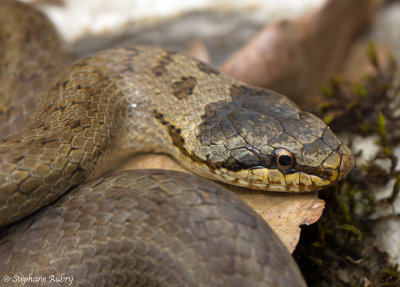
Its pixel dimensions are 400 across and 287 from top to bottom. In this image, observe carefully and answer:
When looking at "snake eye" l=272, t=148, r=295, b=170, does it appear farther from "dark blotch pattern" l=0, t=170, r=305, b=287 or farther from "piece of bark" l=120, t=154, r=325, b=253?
"dark blotch pattern" l=0, t=170, r=305, b=287

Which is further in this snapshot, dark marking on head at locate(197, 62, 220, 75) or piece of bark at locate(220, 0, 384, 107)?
piece of bark at locate(220, 0, 384, 107)

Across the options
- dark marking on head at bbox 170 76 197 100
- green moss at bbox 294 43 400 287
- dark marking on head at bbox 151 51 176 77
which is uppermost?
dark marking on head at bbox 151 51 176 77

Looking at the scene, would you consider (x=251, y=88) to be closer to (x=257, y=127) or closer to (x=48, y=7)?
(x=257, y=127)

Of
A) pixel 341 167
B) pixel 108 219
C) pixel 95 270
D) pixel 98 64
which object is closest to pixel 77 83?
pixel 98 64

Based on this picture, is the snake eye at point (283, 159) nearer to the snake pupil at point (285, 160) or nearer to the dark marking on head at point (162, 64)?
the snake pupil at point (285, 160)


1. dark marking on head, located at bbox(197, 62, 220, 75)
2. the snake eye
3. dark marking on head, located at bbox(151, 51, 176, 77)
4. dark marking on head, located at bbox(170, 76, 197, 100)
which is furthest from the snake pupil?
dark marking on head, located at bbox(151, 51, 176, 77)

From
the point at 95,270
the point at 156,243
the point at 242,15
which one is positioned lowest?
the point at 95,270

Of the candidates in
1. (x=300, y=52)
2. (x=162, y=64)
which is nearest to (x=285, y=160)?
(x=162, y=64)

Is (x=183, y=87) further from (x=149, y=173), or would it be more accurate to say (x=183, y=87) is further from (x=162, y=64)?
(x=149, y=173)

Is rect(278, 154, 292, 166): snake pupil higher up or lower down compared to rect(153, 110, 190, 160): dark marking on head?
higher up
